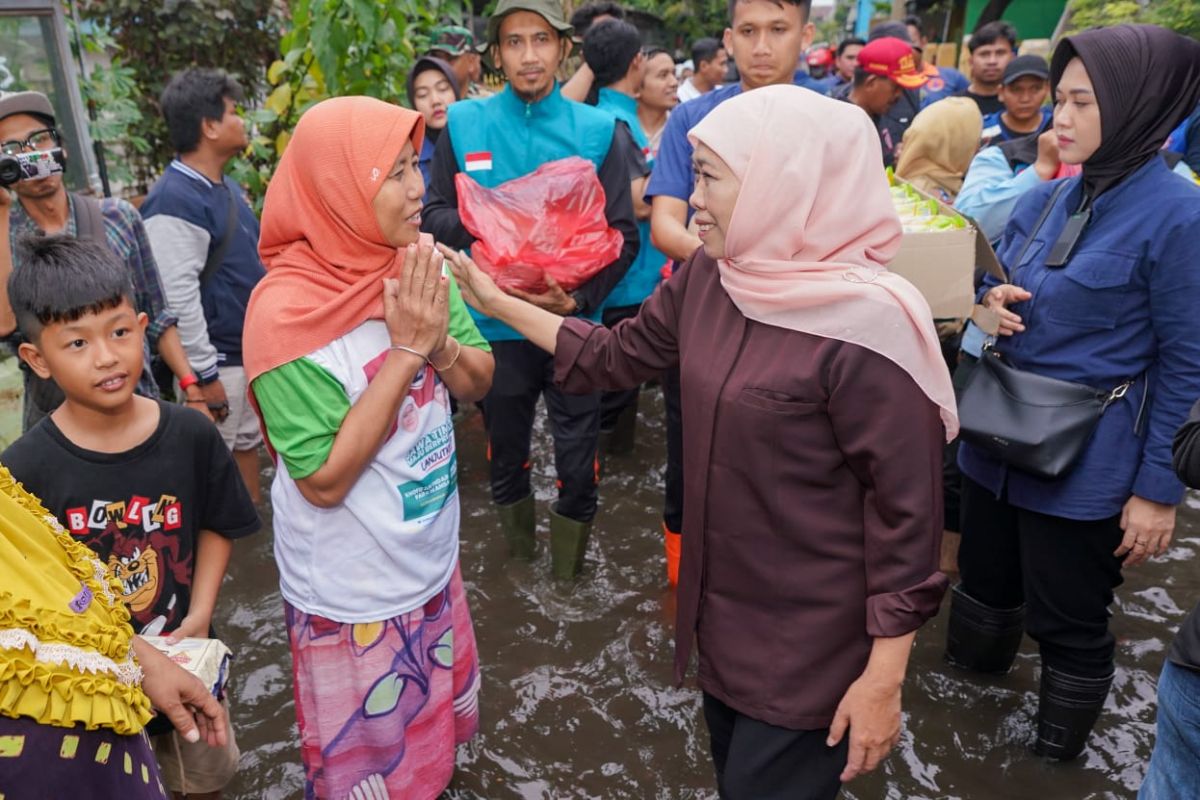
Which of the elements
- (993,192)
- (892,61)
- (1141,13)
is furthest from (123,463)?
(1141,13)

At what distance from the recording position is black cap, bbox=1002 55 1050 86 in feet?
15.1

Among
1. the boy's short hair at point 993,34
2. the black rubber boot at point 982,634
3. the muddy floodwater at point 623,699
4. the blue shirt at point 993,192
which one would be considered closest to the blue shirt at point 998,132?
the boy's short hair at point 993,34

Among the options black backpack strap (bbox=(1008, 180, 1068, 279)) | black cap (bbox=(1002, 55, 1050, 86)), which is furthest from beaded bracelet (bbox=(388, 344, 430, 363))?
black cap (bbox=(1002, 55, 1050, 86))

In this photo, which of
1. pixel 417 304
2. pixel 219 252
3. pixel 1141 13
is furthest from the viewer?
pixel 1141 13

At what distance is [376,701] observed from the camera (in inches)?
79.9

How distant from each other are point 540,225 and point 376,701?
69.2 inches

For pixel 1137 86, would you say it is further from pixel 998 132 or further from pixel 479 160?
pixel 998 132

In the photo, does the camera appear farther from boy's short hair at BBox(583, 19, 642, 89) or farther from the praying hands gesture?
boy's short hair at BBox(583, 19, 642, 89)

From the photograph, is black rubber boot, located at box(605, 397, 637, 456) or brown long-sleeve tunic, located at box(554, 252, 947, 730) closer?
brown long-sleeve tunic, located at box(554, 252, 947, 730)

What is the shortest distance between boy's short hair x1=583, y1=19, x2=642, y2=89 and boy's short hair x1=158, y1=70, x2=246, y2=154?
2.10 m

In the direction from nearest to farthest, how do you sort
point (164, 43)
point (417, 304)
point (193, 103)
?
point (417, 304), point (193, 103), point (164, 43)

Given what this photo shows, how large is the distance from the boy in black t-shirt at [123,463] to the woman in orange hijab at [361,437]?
0.20 m

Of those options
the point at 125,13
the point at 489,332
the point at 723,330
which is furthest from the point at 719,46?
the point at 723,330

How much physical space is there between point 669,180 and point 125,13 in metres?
5.86
